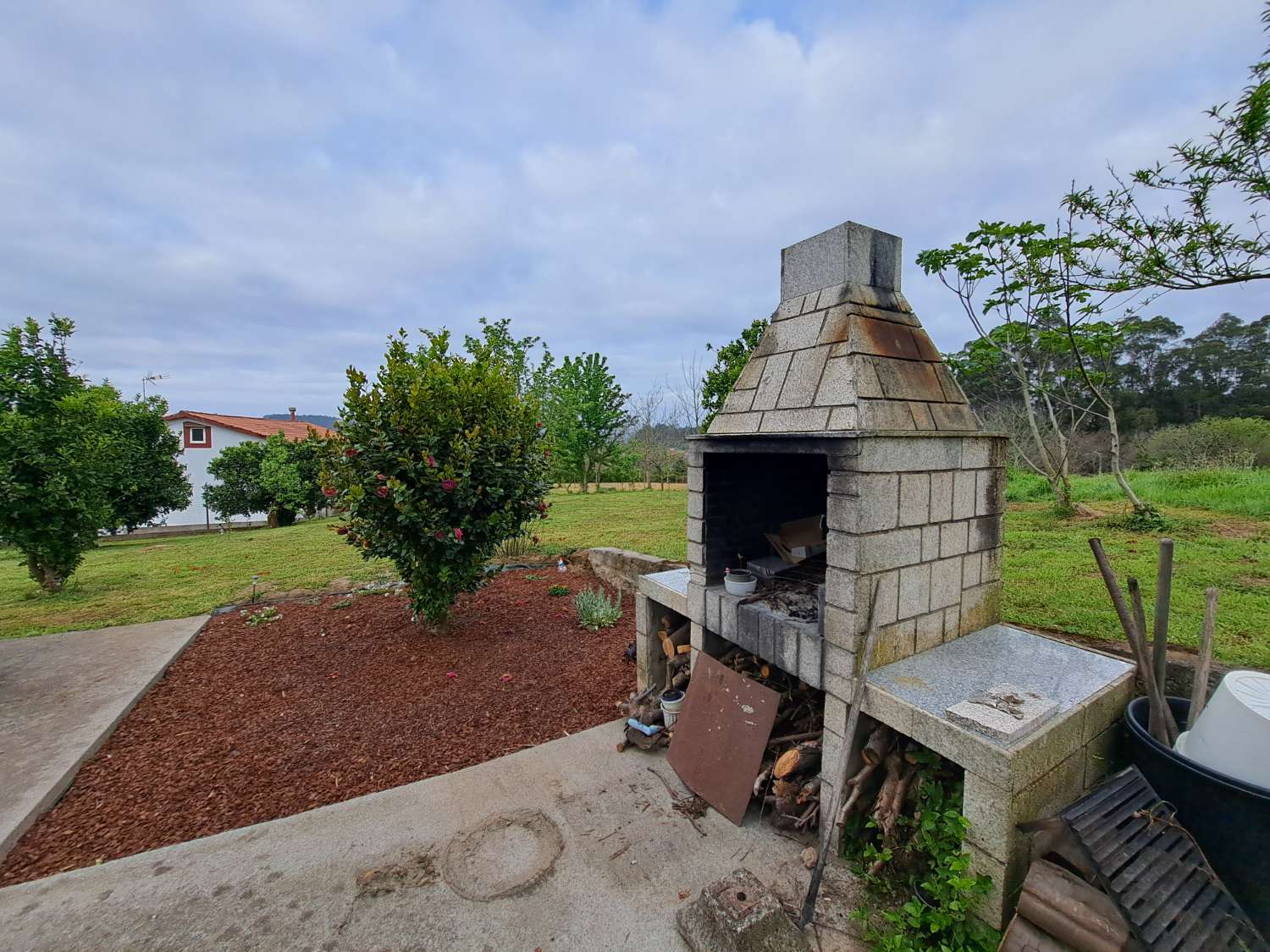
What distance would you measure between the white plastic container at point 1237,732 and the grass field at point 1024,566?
4.82 feet

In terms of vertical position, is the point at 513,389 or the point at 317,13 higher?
the point at 317,13

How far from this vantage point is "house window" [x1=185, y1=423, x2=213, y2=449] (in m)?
23.4

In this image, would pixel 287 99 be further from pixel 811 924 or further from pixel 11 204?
pixel 811 924

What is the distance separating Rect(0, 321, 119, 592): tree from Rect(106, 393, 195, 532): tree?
897 centimetres

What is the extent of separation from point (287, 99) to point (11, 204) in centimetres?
484

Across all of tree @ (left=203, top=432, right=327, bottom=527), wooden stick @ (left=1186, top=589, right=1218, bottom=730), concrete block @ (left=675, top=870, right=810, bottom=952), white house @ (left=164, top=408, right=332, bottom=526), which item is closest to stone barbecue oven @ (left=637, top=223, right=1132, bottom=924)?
wooden stick @ (left=1186, top=589, right=1218, bottom=730)

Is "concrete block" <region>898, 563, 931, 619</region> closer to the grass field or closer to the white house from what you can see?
the grass field

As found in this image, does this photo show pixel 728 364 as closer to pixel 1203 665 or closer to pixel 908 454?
pixel 908 454

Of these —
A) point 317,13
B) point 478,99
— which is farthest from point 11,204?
point 478,99

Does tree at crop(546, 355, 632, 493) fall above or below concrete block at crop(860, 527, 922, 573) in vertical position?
above

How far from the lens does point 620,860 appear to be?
224 centimetres

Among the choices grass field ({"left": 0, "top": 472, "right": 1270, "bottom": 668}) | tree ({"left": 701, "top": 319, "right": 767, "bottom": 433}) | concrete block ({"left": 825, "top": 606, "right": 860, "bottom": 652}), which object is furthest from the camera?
tree ({"left": 701, "top": 319, "right": 767, "bottom": 433})

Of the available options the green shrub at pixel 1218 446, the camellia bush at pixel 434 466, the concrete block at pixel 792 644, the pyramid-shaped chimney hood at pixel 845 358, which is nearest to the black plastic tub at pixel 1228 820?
the concrete block at pixel 792 644

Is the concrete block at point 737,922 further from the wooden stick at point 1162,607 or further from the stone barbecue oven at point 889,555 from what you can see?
the wooden stick at point 1162,607
